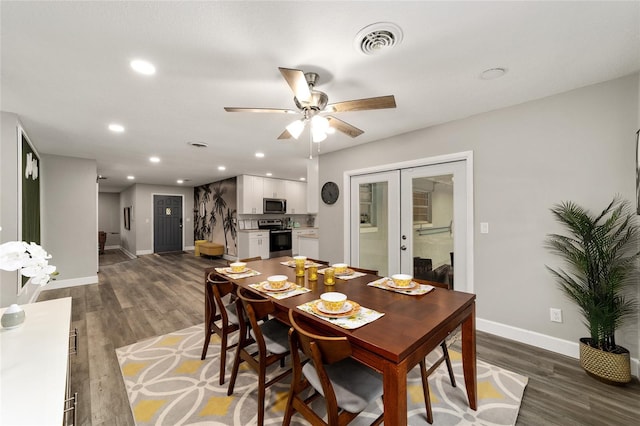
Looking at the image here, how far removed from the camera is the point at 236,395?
1.90m

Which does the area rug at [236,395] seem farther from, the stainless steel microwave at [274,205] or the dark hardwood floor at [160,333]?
the stainless steel microwave at [274,205]

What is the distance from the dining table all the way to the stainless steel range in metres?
4.90

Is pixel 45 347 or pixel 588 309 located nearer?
pixel 45 347

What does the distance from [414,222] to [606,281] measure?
1780 mm

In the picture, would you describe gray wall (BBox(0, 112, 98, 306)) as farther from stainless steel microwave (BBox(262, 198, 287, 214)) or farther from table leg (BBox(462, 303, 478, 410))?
table leg (BBox(462, 303, 478, 410))

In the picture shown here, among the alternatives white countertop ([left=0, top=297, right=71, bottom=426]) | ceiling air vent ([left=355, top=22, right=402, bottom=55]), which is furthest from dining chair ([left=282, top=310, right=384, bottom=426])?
ceiling air vent ([left=355, top=22, right=402, bottom=55])

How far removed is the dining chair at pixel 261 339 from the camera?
1.55 m

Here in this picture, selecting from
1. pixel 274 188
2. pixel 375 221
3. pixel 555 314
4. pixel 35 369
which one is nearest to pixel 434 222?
pixel 375 221

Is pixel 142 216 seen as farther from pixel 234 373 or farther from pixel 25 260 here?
pixel 234 373

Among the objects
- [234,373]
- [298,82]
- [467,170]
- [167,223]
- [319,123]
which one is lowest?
[234,373]

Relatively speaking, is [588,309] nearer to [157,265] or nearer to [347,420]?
[347,420]

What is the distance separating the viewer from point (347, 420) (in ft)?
3.96

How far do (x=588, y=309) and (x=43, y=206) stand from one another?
7.37m

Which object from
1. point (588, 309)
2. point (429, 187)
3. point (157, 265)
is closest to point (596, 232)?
point (588, 309)
